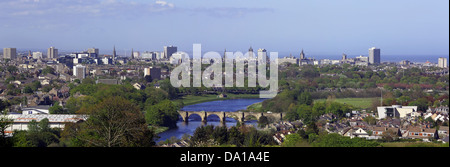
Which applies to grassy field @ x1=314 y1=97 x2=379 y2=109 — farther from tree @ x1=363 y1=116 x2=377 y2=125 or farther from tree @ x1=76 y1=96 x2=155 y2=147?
tree @ x1=76 y1=96 x2=155 y2=147

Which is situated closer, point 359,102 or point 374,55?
point 359,102

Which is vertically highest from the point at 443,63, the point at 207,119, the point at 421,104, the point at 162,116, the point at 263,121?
the point at 443,63

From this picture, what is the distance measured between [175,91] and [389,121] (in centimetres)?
970

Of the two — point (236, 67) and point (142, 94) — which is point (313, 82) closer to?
point (236, 67)

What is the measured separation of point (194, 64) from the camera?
27.6 m

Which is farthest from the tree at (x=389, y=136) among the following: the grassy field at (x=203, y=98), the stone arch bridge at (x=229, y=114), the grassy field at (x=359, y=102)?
the grassy field at (x=203, y=98)

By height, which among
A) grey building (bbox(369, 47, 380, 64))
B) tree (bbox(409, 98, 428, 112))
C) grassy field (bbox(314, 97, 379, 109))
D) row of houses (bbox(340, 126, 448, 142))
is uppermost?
grey building (bbox(369, 47, 380, 64))

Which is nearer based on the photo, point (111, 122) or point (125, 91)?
point (111, 122)

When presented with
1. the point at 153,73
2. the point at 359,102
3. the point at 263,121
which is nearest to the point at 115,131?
the point at 263,121

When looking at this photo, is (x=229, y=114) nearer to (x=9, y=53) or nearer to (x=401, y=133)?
(x=401, y=133)

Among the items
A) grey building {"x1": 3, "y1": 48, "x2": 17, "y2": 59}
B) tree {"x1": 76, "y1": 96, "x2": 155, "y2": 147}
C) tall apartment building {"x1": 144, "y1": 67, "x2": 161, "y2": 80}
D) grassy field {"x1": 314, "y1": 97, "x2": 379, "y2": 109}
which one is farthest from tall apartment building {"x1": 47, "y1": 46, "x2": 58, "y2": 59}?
tree {"x1": 76, "y1": 96, "x2": 155, "y2": 147}

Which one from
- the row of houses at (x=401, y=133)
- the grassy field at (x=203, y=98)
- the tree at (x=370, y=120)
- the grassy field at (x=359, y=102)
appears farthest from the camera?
the grassy field at (x=203, y=98)

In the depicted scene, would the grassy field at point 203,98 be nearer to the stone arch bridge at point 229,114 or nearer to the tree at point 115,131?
the stone arch bridge at point 229,114
